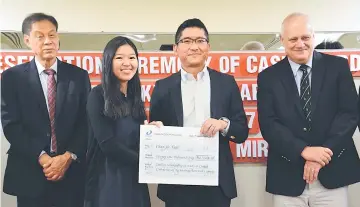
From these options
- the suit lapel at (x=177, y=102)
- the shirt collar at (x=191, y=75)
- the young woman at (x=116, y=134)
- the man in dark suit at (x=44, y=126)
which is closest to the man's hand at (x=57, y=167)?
the man in dark suit at (x=44, y=126)

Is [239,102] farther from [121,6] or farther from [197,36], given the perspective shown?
[121,6]

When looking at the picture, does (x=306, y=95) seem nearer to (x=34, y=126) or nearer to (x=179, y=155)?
(x=179, y=155)

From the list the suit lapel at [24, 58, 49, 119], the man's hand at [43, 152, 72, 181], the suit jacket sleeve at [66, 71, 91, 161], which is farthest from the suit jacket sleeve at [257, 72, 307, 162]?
the suit lapel at [24, 58, 49, 119]

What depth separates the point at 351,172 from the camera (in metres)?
2.17

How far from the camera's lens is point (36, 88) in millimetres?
2395

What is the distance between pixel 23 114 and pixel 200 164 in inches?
45.3

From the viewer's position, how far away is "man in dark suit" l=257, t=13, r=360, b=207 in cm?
213

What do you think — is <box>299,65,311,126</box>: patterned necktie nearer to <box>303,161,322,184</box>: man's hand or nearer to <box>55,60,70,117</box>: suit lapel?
<box>303,161,322,184</box>: man's hand

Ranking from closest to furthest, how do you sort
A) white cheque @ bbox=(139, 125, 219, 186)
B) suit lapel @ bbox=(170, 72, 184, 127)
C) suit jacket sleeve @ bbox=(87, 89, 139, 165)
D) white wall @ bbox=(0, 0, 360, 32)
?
suit jacket sleeve @ bbox=(87, 89, 139, 165) < white cheque @ bbox=(139, 125, 219, 186) < suit lapel @ bbox=(170, 72, 184, 127) < white wall @ bbox=(0, 0, 360, 32)

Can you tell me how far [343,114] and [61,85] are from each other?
1.75 metres

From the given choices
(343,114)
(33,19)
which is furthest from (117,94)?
(343,114)

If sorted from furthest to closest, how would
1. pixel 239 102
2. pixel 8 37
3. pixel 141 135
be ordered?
pixel 8 37 < pixel 239 102 < pixel 141 135

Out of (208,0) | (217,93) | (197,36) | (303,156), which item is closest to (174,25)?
(208,0)

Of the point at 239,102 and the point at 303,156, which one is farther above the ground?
the point at 239,102
